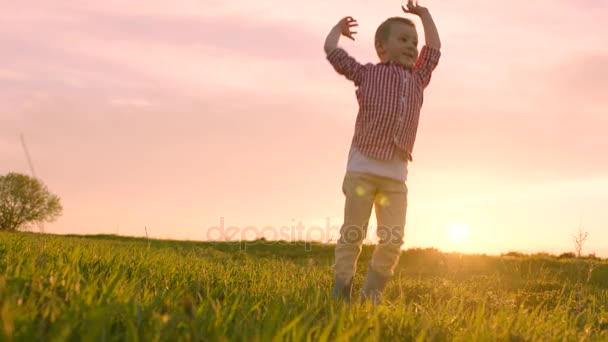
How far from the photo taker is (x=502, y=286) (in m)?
8.58

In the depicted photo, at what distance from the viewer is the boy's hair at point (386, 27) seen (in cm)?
556

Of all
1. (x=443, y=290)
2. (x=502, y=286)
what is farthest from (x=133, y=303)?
(x=502, y=286)

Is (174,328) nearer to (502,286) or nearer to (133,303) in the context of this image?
(133,303)

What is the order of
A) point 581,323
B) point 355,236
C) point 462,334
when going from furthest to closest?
point 355,236 < point 581,323 < point 462,334

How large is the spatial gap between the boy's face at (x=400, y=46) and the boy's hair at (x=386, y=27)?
26mm

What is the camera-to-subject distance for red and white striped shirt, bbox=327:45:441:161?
5.43m

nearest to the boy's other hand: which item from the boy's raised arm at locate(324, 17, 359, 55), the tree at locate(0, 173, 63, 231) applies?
the boy's raised arm at locate(324, 17, 359, 55)

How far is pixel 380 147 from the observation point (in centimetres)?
542

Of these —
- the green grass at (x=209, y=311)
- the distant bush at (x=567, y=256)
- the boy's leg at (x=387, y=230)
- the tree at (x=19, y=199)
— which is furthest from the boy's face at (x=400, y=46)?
the tree at (x=19, y=199)

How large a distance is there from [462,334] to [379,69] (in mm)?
2819

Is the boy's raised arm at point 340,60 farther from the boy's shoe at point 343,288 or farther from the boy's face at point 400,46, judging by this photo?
the boy's shoe at point 343,288

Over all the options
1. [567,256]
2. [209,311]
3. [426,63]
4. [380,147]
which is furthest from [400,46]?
[567,256]

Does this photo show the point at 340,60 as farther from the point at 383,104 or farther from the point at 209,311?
the point at 209,311

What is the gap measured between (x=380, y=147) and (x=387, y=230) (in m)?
0.73
